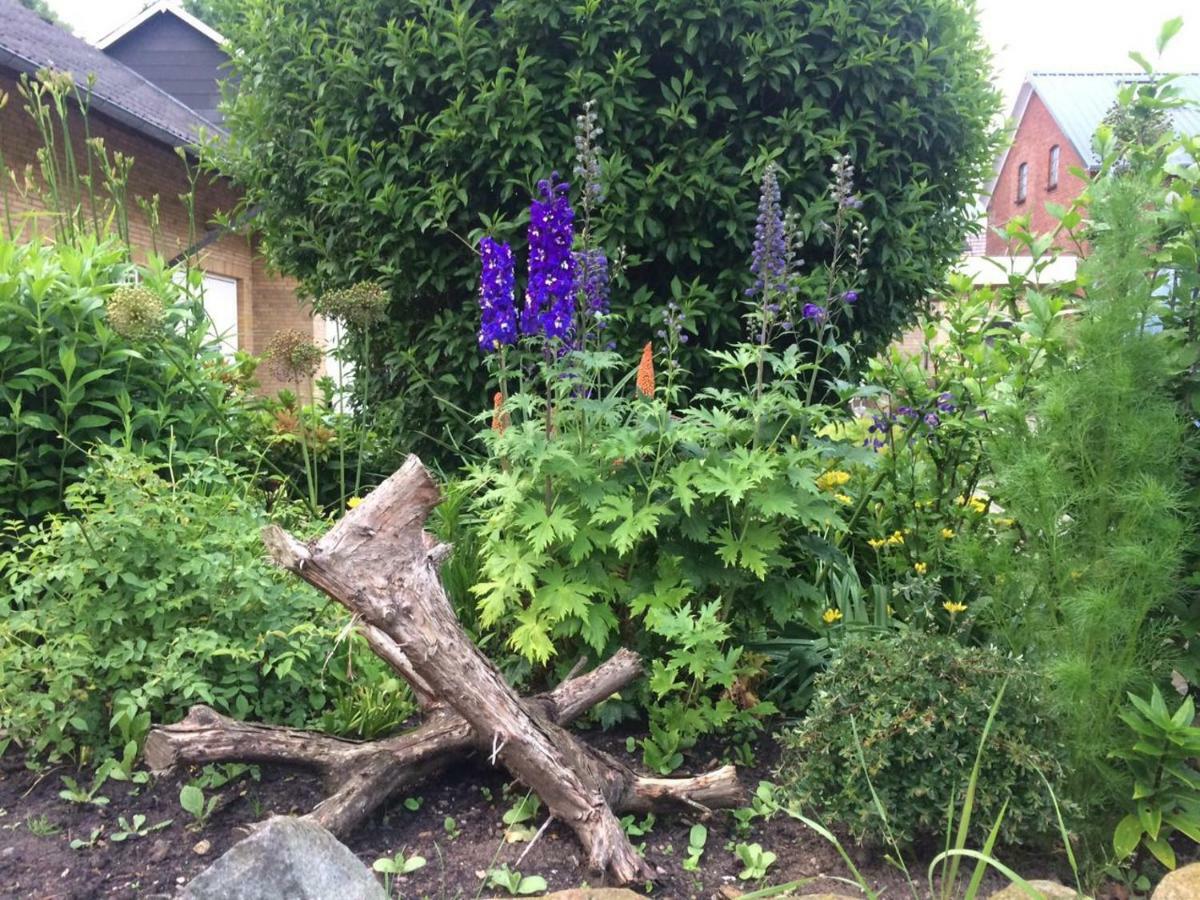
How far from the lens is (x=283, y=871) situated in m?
1.73

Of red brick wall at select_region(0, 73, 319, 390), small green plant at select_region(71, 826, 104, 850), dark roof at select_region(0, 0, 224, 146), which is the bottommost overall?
small green plant at select_region(71, 826, 104, 850)

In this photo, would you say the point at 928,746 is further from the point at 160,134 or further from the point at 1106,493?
the point at 160,134

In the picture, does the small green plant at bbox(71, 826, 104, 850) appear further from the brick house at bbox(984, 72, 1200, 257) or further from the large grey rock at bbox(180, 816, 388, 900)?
the brick house at bbox(984, 72, 1200, 257)

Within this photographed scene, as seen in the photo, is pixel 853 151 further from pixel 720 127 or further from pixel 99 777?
pixel 99 777

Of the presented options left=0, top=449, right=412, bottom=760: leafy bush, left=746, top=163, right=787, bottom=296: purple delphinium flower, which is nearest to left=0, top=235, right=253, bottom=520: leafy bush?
left=0, top=449, right=412, bottom=760: leafy bush

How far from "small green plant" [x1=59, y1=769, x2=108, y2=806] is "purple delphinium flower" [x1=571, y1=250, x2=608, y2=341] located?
6.22 feet

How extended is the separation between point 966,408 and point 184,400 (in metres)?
3.32

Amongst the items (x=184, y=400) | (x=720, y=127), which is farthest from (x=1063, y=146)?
(x=184, y=400)

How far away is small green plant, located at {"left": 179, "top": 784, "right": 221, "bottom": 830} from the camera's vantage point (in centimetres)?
227

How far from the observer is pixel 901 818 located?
7.16 feet

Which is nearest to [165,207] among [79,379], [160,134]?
[160,134]

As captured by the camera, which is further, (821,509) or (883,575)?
(883,575)

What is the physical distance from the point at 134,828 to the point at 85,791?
27cm

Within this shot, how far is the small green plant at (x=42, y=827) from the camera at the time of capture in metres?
2.21
